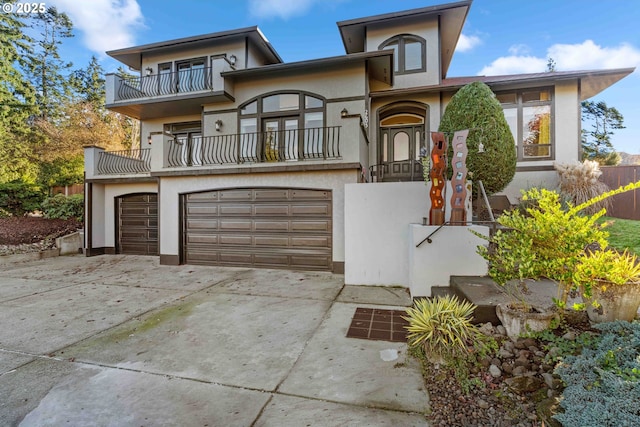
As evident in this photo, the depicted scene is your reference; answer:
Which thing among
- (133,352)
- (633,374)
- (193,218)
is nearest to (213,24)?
(193,218)

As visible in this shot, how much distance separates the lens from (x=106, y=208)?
33.5 ft

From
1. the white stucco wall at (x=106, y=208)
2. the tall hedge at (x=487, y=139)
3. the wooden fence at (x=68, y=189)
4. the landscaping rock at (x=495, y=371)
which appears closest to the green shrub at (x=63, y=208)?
the white stucco wall at (x=106, y=208)

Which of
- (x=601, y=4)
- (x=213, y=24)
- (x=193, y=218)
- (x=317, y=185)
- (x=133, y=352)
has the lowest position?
(x=133, y=352)

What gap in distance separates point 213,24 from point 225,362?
1225cm

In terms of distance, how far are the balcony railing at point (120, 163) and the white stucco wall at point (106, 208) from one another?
0.51m

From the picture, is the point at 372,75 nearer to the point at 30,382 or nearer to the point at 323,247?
the point at 323,247

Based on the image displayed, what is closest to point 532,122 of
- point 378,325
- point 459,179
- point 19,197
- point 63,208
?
point 459,179

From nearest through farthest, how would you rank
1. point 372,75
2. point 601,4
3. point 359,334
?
point 359,334
point 601,4
point 372,75

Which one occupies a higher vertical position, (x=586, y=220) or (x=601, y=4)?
(x=601, y=4)

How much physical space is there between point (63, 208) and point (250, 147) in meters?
9.12

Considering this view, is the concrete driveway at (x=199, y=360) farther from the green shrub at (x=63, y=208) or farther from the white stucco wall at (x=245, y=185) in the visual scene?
the green shrub at (x=63, y=208)

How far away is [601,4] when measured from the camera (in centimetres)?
797

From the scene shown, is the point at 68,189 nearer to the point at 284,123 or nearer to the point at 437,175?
the point at 284,123

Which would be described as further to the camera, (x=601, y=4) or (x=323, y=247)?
(x=601, y=4)
